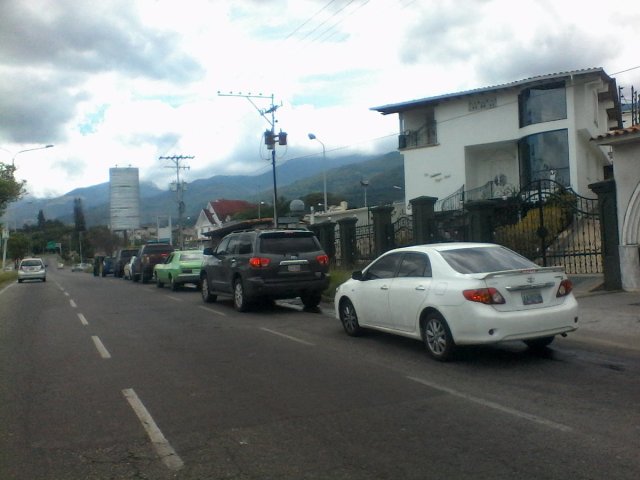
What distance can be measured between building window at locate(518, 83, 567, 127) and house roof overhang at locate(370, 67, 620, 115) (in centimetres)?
42

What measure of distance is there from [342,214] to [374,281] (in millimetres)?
30238

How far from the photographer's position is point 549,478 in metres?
4.78

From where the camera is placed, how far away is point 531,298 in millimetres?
8688

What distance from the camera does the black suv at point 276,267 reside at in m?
15.1

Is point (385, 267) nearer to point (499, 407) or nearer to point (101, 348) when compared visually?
point (499, 407)

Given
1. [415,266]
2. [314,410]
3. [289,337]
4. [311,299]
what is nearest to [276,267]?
[311,299]

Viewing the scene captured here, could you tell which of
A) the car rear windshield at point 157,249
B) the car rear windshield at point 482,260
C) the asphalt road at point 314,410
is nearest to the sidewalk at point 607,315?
the asphalt road at point 314,410

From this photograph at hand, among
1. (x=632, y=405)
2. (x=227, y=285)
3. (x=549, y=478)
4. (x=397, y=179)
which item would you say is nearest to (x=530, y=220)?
(x=227, y=285)

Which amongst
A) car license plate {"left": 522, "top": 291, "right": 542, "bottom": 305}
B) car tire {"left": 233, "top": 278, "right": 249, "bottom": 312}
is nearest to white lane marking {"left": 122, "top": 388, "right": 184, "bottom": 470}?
car license plate {"left": 522, "top": 291, "right": 542, "bottom": 305}

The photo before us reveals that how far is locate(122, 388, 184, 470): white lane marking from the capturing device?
17.7 feet

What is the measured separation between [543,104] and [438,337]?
2606 centimetres

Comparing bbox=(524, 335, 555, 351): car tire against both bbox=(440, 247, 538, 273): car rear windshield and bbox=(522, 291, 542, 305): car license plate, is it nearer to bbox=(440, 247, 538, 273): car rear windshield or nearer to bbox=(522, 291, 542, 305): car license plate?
bbox=(522, 291, 542, 305): car license plate

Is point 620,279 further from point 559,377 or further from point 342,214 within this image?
point 342,214

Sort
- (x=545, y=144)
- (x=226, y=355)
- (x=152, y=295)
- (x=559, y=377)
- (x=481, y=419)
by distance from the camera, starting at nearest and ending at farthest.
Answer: (x=481, y=419)
(x=559, y=377)
(x=226, y=355)
(x=152, y=295)
(x=545, y=144)
